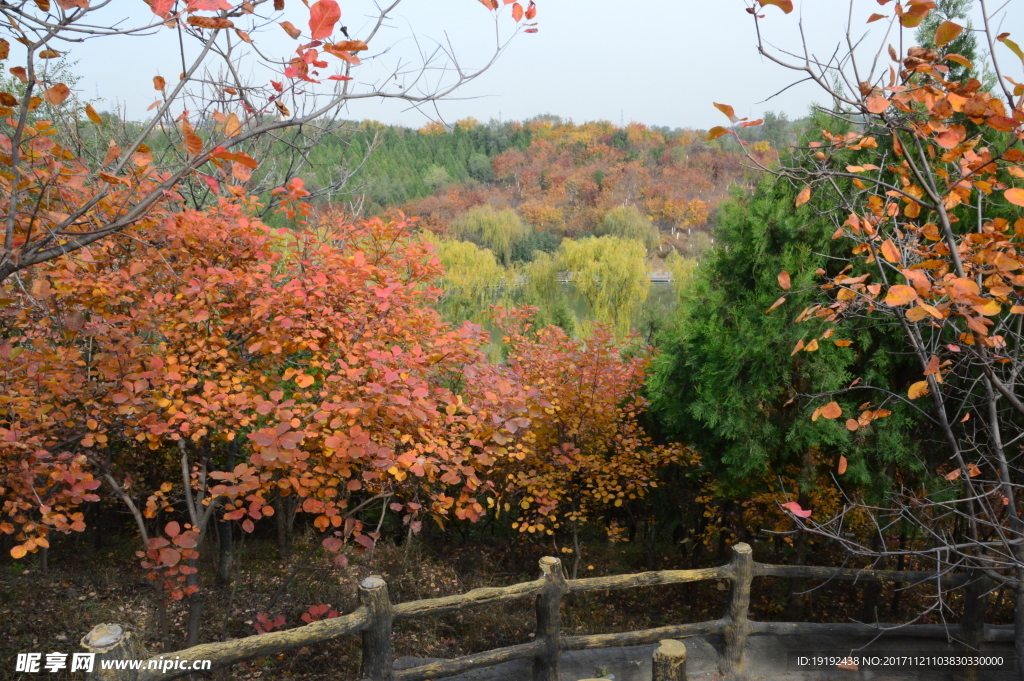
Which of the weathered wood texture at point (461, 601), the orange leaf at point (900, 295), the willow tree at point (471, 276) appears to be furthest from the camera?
the willow tree at point (471, 276)

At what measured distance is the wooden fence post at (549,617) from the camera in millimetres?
3945

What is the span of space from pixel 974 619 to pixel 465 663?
137 inches

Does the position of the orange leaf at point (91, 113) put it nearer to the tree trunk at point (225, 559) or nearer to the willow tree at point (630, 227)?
the tree trunk at point (225, 559)

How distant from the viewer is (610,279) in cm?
2370

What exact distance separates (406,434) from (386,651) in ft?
3.76

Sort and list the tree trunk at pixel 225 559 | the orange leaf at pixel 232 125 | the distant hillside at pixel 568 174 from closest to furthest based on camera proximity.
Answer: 1. the orange leaf at pixel 232 125
2. the tree trunk at pixel 225 559
3. the distant hillside at pixel 568 174

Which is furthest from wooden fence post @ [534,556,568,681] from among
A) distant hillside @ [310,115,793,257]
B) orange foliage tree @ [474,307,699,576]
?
distant hillside @ [310,115,793,257]

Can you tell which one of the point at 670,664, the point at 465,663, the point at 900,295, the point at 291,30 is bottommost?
the point at 465,663

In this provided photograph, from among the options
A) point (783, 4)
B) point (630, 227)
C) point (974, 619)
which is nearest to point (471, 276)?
Result: point (630, 227)

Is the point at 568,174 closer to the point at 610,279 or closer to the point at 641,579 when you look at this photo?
the point at 610,279

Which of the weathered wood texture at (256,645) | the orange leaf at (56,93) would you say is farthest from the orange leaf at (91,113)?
the weathered wood texture at (256,645)

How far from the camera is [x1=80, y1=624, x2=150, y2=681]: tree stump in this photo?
98.1 inches

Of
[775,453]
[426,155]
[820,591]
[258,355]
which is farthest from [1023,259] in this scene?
[426,155]

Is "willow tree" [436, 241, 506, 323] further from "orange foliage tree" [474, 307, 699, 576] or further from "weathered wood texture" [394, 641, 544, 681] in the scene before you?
"weathered wood texture" [394, 641, 544, 681]
